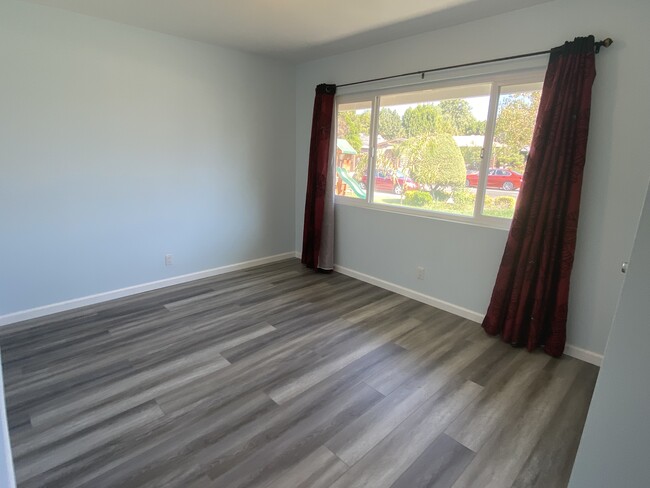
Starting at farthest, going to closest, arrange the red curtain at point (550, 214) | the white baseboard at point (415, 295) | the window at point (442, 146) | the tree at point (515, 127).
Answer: the white baseboard at point (415, 295)
the window at point (442, 146)
the tree at point (515, 127)
the red curtain at point (550, 214)

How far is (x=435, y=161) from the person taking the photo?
3242 millimetres

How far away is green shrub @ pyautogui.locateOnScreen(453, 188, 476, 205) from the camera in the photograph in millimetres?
3041

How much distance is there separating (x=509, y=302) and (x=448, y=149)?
143cm

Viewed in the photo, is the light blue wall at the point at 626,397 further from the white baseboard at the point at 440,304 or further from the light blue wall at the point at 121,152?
the light blue wall at the point at 121,152

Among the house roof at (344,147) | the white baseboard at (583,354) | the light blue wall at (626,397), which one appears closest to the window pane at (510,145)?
the white baseboard at (583,354)

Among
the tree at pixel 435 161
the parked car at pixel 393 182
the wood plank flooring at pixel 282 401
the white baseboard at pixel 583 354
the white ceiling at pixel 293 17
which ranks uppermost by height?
the white ceiling at pixel 293 17

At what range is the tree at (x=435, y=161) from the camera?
311cm

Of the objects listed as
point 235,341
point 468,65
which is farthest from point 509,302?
point 235,341

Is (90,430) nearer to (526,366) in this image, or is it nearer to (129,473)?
(129,473)

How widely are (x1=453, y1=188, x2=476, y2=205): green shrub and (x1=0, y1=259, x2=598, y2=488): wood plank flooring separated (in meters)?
1.07

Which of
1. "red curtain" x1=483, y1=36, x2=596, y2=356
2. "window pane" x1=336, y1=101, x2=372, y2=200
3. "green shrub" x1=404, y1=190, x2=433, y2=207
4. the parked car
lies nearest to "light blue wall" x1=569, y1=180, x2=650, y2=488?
"red curtain" x1=483, y1=36, x2=596, y2=356

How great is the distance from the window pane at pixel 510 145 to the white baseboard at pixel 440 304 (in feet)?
2.99

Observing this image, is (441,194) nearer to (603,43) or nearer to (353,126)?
(353,126)

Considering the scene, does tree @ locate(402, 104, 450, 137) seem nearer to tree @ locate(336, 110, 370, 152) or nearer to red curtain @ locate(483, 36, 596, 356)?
tree @ locate(336, 110, 370, 152)
